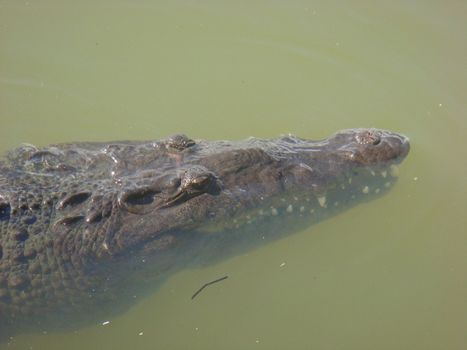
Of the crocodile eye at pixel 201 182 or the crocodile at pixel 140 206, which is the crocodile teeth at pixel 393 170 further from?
the crocodile eye at pixel 201 182

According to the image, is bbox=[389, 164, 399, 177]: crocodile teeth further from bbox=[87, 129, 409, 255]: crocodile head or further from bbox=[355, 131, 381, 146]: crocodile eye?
bbox=[355, 131, 381, 146]: crocodile eye

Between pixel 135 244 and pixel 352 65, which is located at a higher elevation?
pixel 352 65

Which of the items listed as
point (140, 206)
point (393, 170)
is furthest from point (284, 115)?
point (140, 206)

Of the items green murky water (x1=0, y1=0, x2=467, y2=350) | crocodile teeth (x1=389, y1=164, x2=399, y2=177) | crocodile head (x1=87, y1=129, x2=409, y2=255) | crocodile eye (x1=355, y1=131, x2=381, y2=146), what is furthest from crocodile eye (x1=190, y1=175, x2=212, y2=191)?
crocodile teeth (x1=389, y1=164, x2=399, y2=177)

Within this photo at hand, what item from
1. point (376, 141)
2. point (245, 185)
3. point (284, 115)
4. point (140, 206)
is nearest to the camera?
point (140, 206)

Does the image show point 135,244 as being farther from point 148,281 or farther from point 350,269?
point 350,269

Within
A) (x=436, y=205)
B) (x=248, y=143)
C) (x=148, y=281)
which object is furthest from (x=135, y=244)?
(x=436, y=205)

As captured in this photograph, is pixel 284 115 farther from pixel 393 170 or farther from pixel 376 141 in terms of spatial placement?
pixel 393 170
